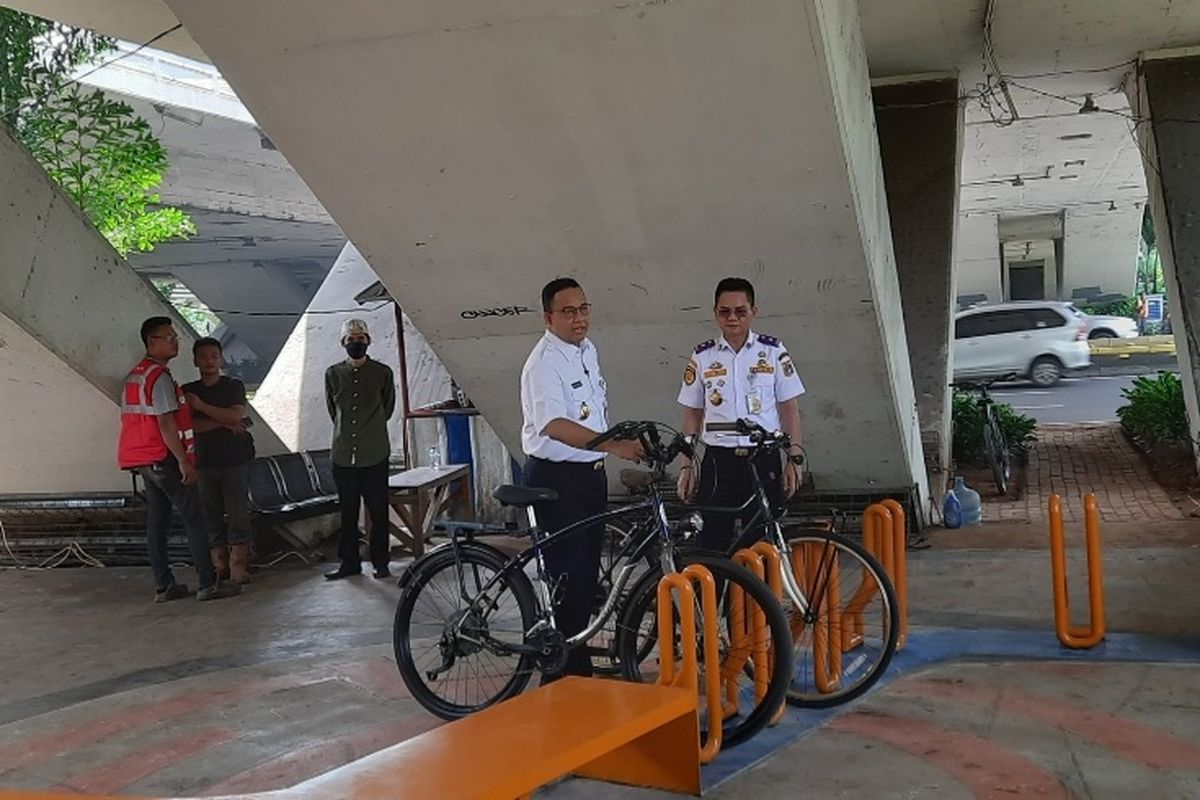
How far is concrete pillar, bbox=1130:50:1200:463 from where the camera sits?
32.4 ft

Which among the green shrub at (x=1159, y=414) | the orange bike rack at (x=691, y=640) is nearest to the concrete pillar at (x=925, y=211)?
the green shrub at (x=1159, y=414)

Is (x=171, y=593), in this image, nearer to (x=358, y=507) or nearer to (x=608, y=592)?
(x=358, y=507)

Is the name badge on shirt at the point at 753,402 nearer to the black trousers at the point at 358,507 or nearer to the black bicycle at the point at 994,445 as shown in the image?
the black trousers at the point at 358,507

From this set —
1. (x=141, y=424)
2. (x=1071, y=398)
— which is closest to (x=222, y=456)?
(x=141, y=424)

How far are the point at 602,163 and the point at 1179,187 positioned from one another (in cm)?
586

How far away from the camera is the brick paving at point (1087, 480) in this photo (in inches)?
377

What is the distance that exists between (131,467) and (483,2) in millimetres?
3954

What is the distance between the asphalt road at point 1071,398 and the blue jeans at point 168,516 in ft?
39.7

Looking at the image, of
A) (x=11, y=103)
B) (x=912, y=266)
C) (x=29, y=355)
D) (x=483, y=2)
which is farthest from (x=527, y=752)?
(x=912, y=266)

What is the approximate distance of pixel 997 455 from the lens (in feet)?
36.5

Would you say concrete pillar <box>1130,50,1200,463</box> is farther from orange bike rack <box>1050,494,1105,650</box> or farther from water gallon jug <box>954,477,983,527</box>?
orange bike rack <box>1050,494,1105,650</box>

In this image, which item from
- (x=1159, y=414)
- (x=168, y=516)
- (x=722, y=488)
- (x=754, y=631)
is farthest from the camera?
(x=1159, y=414)

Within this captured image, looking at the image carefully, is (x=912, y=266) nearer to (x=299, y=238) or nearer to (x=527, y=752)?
A: (x=527, y=752)

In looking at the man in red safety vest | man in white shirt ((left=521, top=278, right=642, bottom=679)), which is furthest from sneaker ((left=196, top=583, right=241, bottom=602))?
man in white shirt ((left=521, top=278, right=642, bottom=679))
